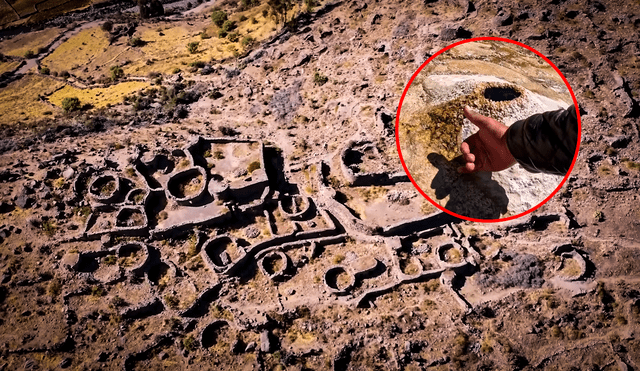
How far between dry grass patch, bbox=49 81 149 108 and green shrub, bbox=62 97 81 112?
1063mm

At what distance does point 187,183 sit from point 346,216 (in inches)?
593

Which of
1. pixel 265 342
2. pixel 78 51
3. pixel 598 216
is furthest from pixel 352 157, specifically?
pixel 78 51

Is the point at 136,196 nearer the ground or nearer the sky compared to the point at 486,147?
nearer the ground

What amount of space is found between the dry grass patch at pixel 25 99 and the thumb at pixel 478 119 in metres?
55.4

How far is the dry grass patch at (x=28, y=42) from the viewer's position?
66.9 m

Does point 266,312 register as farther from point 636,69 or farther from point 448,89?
point 636,69

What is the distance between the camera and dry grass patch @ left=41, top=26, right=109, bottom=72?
205 feet

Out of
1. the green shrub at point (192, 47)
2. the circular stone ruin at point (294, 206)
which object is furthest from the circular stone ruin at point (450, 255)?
the green shrub at point (192, 47)

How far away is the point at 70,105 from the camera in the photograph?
52531 millimetres

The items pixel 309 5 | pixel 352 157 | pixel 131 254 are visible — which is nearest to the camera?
pixel 131 254

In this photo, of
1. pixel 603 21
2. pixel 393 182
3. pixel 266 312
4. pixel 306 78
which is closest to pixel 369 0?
pixel 306 78

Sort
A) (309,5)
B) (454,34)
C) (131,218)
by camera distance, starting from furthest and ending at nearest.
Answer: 1. (309,5)
2. (454,34)
3. (131,218)

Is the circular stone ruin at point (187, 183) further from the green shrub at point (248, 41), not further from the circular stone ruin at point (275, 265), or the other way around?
the green shrub at point (248, 41)

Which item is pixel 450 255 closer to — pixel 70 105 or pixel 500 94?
pixel 500 94
